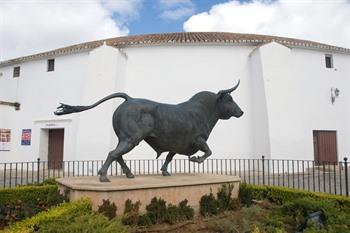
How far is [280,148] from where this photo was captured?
1508cm

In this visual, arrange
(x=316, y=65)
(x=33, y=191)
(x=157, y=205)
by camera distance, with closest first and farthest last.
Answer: (x=157, y=205) → (x=33, y=191) → (x=316, y=65)

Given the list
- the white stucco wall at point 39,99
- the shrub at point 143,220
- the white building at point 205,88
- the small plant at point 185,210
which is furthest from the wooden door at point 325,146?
the shrub at point 143,220

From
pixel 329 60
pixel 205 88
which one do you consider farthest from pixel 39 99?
pixel 329 60

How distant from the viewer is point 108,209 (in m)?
5.00

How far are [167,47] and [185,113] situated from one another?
1074cm

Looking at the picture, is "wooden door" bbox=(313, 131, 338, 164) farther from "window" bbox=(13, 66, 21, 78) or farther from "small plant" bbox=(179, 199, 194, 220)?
"window" bbox=(13, 66, 21, 78)

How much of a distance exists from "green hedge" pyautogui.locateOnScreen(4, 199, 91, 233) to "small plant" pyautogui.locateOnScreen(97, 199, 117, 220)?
0.21 m

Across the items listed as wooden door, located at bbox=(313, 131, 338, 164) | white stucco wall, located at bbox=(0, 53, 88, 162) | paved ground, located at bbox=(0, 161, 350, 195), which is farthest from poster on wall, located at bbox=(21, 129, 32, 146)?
wooden door, located at bbox=(313, 131, 338, 164)

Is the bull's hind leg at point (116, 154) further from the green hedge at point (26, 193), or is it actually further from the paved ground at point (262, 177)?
the paved ground at point (262, 177)

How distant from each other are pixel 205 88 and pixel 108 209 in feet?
39.7

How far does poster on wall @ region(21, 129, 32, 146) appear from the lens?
723 inches

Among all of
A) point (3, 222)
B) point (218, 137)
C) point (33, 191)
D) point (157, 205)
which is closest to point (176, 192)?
point (157, 205)

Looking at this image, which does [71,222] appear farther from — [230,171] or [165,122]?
[230,171]

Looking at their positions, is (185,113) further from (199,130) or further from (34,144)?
(34,144)
